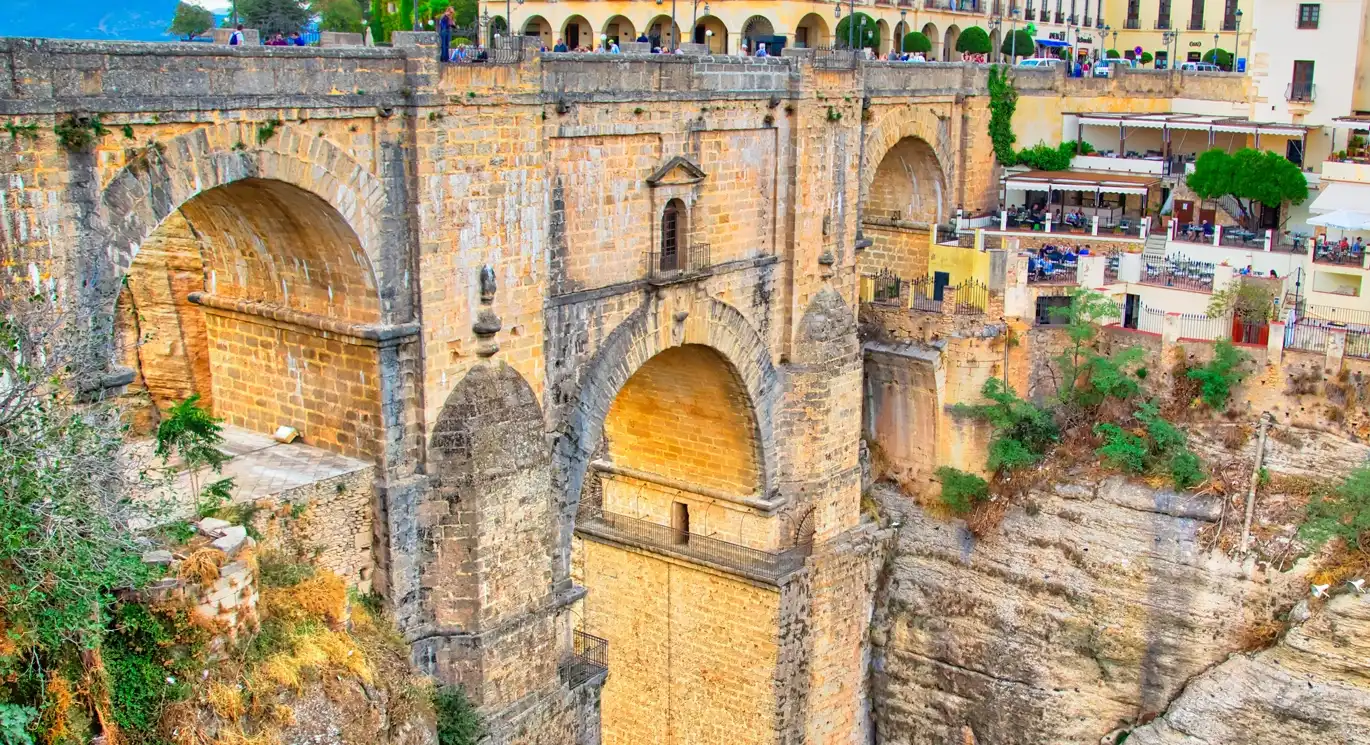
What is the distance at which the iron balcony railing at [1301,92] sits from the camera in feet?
107

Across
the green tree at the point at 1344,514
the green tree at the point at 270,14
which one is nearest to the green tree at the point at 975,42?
the green tree at the point at 270,14

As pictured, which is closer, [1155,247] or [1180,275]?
[1180,275]

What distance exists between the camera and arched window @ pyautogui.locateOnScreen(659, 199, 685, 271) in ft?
72.6

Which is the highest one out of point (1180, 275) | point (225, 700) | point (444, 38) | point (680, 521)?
point (444, 38)

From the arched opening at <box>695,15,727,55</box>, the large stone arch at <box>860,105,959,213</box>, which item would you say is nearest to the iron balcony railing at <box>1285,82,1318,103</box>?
the large stone arch at <box>860,105,959,213</box>

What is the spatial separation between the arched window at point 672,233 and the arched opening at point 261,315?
18.7ft

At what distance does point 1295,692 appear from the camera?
78.5ft

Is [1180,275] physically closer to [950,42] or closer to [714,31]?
[714,31]

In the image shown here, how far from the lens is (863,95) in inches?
1005

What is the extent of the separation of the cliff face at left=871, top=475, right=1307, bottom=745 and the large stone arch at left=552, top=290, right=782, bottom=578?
4475mm

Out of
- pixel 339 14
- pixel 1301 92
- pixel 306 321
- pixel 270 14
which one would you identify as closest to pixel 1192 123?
pixel 1301 92

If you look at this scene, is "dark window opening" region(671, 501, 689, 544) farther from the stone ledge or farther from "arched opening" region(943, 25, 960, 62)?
"arched opening" region(943, 25, 960, 62)

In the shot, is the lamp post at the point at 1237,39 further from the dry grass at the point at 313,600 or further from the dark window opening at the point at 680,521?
the dry grass at the point at 313,600

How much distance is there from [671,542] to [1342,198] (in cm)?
1446
